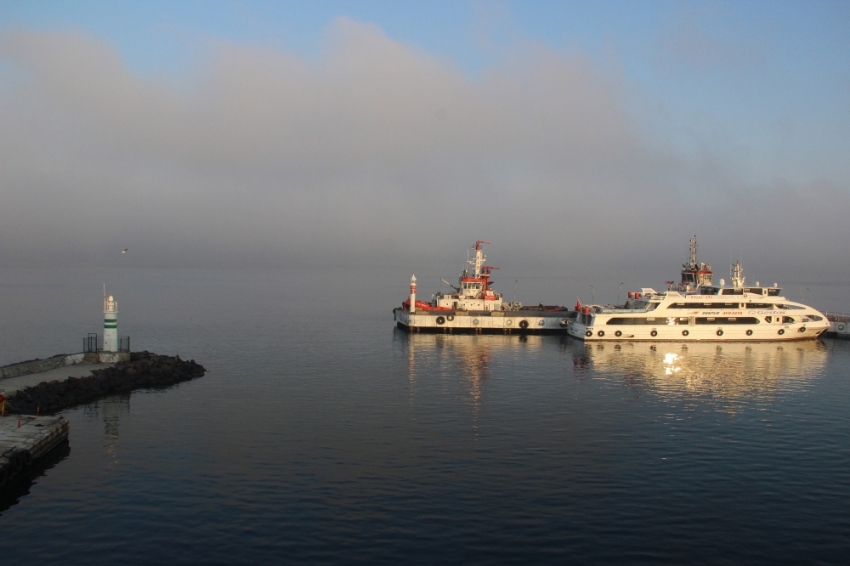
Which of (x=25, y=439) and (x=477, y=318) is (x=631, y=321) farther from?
(x=25, y=439)

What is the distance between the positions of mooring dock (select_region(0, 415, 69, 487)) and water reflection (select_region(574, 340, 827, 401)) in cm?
3599

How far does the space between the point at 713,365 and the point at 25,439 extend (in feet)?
170

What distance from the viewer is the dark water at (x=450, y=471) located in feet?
67.9

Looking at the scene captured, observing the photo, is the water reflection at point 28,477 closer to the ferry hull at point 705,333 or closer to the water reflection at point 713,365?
the water reflection at point 713,365

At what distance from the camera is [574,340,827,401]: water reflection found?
156ft

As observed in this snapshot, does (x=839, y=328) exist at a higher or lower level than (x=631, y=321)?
lower

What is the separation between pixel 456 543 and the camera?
2075cm

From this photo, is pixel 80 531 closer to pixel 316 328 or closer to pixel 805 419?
pixel 805 419

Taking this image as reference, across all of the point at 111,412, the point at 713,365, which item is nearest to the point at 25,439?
the point at 111,412

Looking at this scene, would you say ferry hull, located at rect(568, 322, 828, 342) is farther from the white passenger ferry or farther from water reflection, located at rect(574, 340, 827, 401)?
water reflection, located at rect(574, 340, 827, 401)

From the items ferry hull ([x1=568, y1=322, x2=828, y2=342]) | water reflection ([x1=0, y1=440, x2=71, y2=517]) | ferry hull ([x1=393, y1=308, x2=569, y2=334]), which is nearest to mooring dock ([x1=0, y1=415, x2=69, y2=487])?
water reflection ([x1=0, y1=440, x2=71, y2=517])

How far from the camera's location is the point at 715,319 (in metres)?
73.6

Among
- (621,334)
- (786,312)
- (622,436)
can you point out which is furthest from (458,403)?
(786,312)

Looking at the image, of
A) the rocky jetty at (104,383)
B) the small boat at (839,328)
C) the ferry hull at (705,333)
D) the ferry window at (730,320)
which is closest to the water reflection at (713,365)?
the ferry hull at (705,333)
